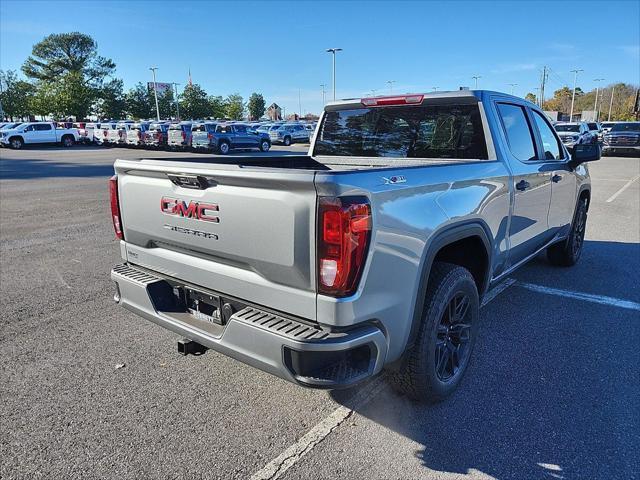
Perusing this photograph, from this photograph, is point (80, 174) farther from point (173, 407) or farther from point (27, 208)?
point (173, 407)

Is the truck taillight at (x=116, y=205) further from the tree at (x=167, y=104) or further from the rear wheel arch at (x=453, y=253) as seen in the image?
the tree at (x=167, y=104)

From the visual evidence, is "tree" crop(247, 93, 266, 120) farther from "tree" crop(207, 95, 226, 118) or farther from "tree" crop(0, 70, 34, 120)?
"tree" crop(0, 70, 34, 120)

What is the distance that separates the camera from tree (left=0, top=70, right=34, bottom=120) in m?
71.3

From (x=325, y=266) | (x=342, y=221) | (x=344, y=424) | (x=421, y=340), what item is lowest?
(x=344, y=424)

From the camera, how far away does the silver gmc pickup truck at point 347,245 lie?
221 cm

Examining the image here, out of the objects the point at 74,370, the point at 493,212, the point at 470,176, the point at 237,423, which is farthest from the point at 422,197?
the point at 74,370

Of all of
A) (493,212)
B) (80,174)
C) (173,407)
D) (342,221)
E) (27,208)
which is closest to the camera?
(342,221)

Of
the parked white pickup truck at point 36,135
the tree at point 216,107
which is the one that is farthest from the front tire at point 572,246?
the tree at point 216,107

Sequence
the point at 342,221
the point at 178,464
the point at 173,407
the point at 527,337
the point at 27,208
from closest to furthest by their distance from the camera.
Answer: the point at 342,221, the point at 178,464, the point at 173,407, the point at 527,337, the point at 27,208

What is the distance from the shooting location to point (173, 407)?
2996 millimetres

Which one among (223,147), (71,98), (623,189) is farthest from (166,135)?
(71,98)

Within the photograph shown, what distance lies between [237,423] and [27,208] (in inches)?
361

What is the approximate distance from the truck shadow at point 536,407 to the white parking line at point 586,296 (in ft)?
1.18

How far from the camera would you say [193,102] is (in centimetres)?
8344
